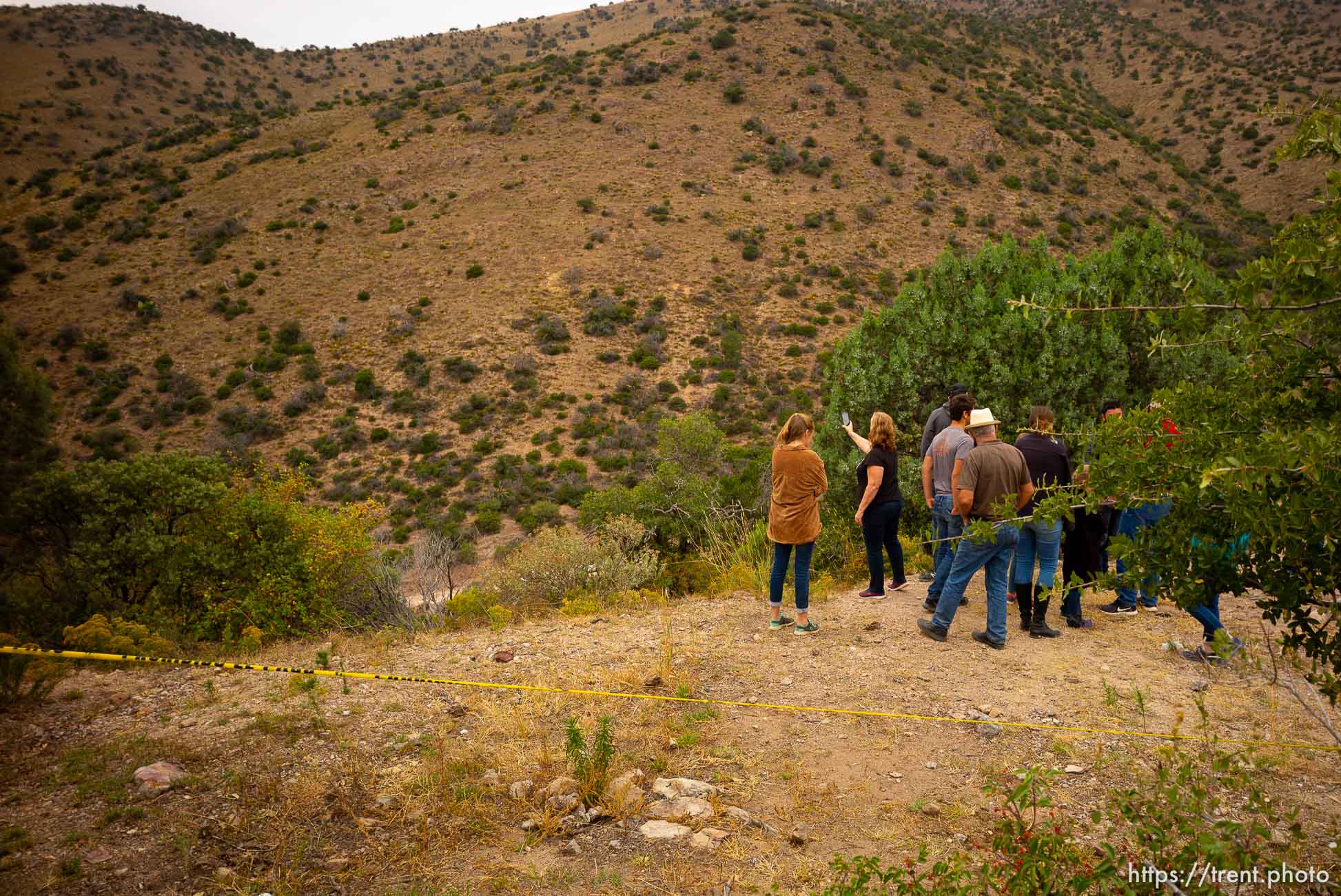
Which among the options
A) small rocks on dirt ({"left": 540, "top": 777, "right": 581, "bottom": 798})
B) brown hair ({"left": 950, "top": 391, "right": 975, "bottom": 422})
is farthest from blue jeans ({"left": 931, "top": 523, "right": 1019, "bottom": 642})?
small rocks on dirt ({"left": 540, "top": 777, "right": 581, "bottom": 798})

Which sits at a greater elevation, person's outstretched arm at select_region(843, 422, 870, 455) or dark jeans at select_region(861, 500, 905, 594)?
person's outstretched arm at select_region(843, 422, 870, 455)

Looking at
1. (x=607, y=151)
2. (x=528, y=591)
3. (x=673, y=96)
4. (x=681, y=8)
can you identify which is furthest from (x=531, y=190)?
(x=681, y=8)

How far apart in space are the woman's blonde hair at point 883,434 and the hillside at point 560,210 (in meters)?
4.52

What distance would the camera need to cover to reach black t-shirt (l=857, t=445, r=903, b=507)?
6.26 metres

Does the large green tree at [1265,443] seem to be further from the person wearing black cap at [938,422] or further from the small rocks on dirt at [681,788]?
the person wearing black cap at [938,422]

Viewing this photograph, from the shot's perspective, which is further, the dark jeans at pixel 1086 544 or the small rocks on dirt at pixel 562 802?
the dark jeans at pixel 1086 544

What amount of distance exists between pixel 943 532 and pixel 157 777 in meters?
6.23

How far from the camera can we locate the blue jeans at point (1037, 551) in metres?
5.79

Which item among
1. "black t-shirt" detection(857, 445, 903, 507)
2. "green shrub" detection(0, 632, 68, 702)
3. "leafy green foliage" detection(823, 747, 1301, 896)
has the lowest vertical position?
"green shrub" detection(0, 632, 68, 702)

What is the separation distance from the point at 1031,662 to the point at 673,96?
1644 inches

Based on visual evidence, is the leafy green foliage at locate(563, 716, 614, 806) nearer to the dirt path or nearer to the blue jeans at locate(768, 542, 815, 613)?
the dirt path

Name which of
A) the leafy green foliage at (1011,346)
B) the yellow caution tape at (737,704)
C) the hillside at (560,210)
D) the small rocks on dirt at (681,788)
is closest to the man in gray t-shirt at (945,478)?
the yellow caution tape at (737,704)

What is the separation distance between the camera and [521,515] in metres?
19.8

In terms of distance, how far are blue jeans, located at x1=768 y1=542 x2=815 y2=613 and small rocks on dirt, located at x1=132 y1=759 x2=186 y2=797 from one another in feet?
14.3
